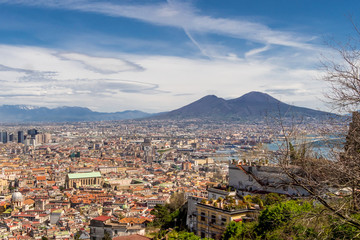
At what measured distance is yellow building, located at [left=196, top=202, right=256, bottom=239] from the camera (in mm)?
7246

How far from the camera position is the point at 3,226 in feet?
71.0

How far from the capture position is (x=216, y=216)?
24.9 feet

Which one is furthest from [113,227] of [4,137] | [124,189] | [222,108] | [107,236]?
[222,108]

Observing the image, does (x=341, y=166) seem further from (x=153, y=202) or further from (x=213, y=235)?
(x=153, y=202)

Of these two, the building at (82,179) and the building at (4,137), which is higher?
the building at (4,137)

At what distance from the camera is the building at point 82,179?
3868 cm

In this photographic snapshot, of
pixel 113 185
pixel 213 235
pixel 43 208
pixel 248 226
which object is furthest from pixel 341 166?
pixel 113 185

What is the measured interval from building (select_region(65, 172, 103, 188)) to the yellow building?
106 ft

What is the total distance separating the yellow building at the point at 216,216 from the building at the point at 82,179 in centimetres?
3223

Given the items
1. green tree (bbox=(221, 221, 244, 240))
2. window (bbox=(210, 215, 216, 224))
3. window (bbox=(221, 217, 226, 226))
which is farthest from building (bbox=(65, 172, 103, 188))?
Result: green tree (bbox=(221, 221, 244, 240))

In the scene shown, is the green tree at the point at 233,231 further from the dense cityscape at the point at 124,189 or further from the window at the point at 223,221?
the window at the point at 223,221

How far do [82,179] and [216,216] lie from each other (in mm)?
33593

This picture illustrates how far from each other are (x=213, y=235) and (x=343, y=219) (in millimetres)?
5253

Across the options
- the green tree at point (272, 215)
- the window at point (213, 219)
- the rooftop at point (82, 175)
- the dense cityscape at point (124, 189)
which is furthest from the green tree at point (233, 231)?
the rooftop at point (82, 175)
